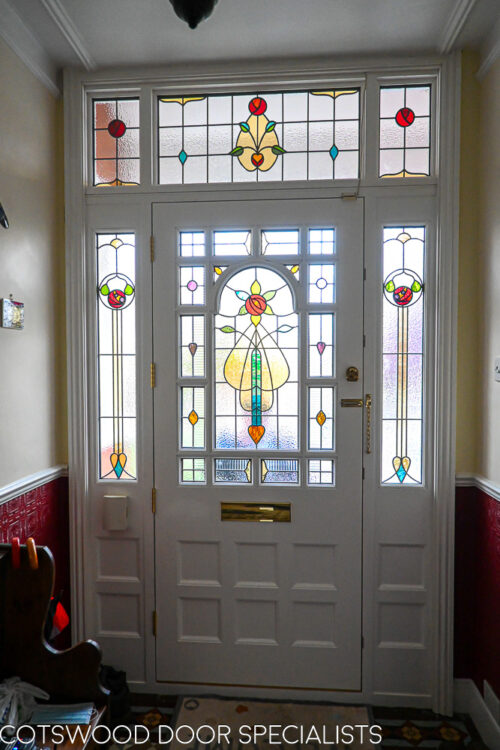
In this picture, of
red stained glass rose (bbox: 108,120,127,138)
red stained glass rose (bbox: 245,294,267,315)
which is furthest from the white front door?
red stained glass rose (bbox: 108,120,127,138)

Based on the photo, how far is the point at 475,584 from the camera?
7.41ft

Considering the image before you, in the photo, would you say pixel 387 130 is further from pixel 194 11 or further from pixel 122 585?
pixel 122 585

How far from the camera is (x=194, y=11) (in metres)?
1.52

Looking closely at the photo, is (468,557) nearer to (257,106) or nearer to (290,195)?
(290,195)

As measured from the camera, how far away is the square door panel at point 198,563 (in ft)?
7.80

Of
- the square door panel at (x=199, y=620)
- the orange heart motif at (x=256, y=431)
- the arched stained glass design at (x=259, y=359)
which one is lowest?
the square door panel at (x=199, y=620)

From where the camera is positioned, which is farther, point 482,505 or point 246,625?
point 246,625

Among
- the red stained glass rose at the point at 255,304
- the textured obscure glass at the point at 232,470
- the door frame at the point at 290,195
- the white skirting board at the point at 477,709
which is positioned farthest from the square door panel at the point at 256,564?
the red stained glass rose at the point at 255,304

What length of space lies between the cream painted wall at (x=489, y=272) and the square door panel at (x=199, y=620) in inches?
55.6

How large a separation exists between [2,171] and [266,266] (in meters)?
1.15

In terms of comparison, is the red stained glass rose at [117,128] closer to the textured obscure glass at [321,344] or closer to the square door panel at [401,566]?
the textured obscure glass at [321,344]

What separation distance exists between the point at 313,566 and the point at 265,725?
69cm

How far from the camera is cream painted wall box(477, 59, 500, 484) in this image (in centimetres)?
205

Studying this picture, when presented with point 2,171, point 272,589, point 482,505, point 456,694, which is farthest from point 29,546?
point 456,694
